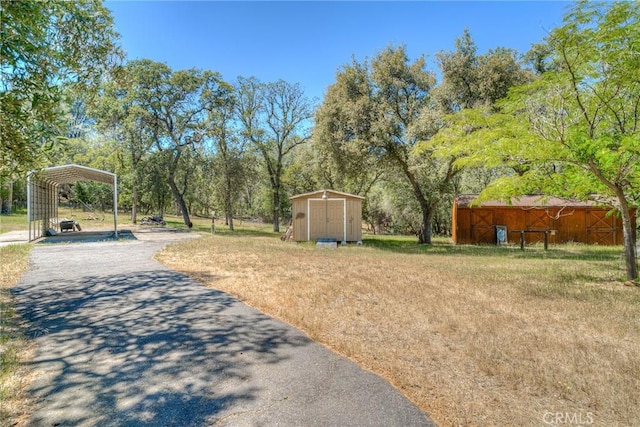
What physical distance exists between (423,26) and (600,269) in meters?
8.37

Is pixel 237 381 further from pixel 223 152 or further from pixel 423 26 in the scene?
pixel 223 152

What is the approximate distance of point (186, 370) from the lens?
305 centimetres

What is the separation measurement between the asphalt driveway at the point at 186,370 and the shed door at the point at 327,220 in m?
11.4

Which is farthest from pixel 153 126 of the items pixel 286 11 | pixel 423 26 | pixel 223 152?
pixel 423 26

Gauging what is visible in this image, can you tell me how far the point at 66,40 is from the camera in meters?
5.14

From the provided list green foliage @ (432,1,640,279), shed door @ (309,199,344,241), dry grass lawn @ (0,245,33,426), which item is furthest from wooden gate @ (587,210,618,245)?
dry grass lawn @ (0,245,33,426)

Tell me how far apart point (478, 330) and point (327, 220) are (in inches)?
504

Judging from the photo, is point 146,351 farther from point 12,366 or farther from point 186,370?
point 12,366

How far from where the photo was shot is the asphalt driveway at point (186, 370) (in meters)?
2.40

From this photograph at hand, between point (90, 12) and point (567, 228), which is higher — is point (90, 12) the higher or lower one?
the higher one

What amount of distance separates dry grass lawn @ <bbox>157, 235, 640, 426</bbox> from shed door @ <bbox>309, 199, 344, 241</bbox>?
8178 millimetres

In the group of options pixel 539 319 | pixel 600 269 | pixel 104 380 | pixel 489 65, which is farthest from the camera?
pixel 489 65

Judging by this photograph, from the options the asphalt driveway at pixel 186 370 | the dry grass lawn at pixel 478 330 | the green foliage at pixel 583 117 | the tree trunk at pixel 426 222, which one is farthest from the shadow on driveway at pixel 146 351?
the tree trunk at pixel 426 222

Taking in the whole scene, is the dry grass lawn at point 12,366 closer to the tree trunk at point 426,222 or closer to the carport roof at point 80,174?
the carport roof at point 80,174
